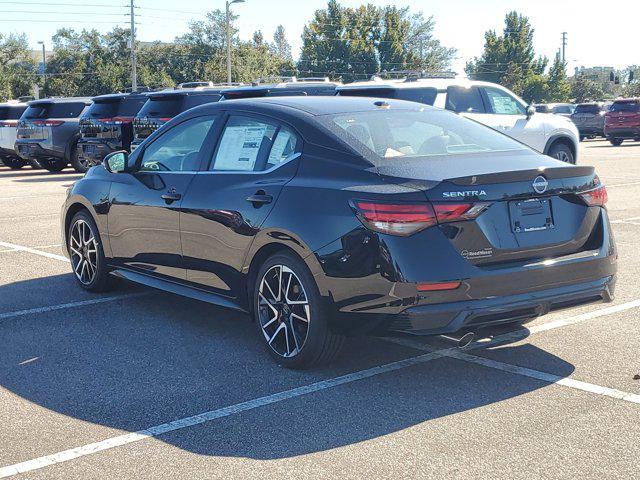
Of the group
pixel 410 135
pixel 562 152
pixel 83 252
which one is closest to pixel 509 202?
pixel 410 135

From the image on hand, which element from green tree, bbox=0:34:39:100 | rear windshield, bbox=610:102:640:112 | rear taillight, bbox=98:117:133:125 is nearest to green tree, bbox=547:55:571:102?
green tree, bbox=0:34:39:100

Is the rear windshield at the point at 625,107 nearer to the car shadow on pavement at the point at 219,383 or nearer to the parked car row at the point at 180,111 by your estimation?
the parked car row at the point at 180,111

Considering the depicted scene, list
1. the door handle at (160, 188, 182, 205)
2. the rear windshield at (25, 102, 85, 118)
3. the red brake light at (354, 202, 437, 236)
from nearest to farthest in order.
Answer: the red brake light at (354, 202, 437, 236) → the door handle at (160, 188, 182, 205) → the rear windshield at (25, 102, 85, 118)

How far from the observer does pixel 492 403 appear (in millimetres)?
4793

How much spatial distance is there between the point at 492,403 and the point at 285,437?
115 cm

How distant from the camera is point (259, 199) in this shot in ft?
18.4

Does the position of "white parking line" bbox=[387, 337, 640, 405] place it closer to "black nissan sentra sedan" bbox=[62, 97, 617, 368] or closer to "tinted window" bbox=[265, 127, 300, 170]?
"black nissan sentra sedan" bbox=[62, 97, 617, 368]

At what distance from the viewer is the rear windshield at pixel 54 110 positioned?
76.0ft

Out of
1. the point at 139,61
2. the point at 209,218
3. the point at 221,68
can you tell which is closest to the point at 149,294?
the point at 209,218

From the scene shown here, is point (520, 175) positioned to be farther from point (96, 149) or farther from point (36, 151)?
point (36, 151)

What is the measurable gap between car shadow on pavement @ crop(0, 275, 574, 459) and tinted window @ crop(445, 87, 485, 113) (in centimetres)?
858

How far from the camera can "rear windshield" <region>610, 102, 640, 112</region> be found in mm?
33688

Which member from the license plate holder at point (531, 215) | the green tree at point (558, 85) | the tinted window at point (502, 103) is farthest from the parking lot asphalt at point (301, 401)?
the green tree at point (558, 85)

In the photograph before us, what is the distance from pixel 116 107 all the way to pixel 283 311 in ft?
55.0
